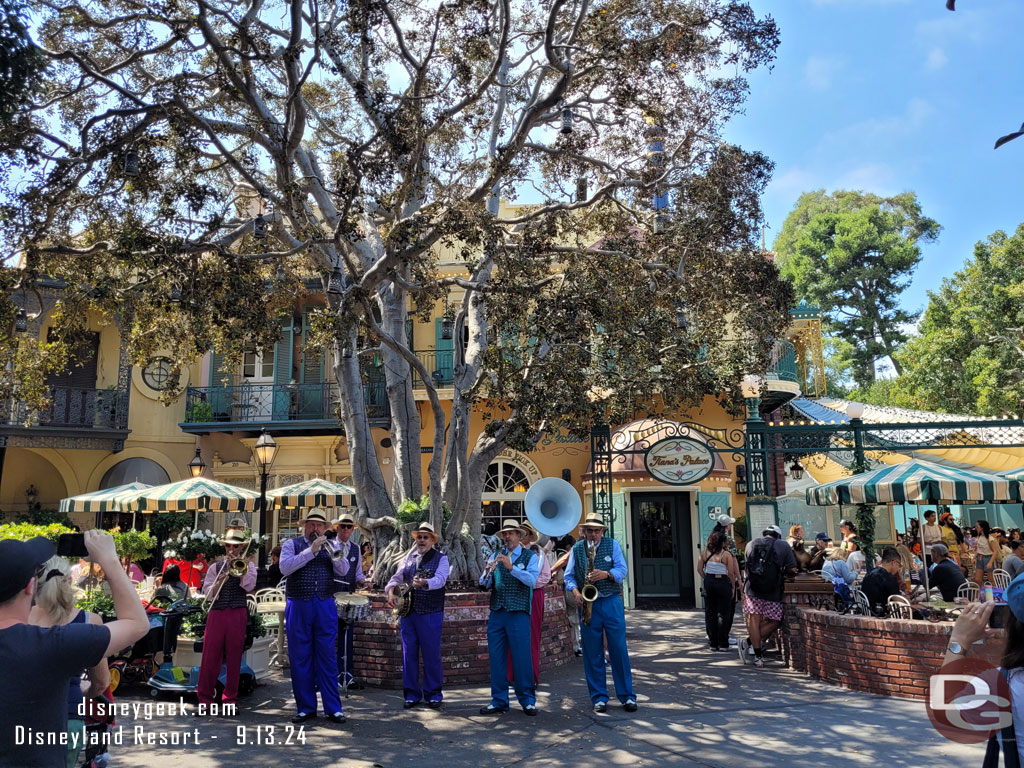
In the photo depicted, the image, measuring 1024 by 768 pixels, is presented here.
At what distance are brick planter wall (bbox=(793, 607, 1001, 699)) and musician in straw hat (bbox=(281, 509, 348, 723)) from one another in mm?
5138

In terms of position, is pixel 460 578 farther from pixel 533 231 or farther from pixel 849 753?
pixel 849 753

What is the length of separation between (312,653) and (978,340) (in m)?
22.5

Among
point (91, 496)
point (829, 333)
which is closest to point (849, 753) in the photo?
point (91, 496)

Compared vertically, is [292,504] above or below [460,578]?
above

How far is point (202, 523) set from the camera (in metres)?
20.9

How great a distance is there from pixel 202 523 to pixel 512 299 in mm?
14867

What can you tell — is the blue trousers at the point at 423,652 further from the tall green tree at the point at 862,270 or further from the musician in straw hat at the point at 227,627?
the tall green tree at the point at 862,270

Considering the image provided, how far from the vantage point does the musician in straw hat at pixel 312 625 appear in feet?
22.7

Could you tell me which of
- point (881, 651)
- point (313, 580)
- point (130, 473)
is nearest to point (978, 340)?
point (881, 651)

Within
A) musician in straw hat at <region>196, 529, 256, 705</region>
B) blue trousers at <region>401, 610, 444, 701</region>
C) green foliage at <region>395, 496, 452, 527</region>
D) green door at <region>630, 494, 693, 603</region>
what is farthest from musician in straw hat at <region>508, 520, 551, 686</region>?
green door at <region>630, 494, 693, 603</region>

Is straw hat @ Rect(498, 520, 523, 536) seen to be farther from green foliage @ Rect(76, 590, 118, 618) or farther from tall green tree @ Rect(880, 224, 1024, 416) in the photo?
tall green tree @ Rect(880, 224, 1024, 416)

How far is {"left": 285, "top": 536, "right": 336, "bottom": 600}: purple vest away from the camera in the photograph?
7059 mm

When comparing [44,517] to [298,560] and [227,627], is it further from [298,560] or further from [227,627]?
[298,560]

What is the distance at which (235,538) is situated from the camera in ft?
24.6
